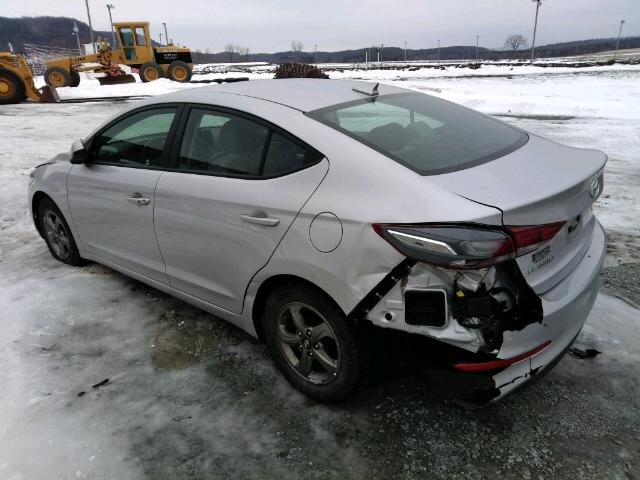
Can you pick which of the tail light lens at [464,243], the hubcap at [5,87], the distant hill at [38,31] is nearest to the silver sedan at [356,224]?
the tail light lens at [464,243]

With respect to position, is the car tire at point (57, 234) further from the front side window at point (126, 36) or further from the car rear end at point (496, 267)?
the front side window at point (126, 36)

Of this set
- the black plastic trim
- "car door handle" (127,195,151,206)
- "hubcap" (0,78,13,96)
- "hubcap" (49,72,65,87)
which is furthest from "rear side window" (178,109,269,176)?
"hubcap" (49,72,65,87)

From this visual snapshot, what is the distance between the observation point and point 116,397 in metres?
2.68

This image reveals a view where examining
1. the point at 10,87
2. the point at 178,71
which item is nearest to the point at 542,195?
the point at 10,87

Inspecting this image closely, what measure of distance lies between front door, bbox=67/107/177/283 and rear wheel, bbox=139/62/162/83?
24.2m

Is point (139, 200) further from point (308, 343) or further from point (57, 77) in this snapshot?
point (57, 77)

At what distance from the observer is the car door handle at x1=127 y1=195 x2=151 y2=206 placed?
3.11 metres

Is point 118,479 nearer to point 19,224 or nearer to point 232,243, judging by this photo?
point 232,243

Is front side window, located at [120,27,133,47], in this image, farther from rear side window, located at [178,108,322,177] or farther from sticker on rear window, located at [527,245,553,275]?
sticker on rear window, located at [527,245,553,275]

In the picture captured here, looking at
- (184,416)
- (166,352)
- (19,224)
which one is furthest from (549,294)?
(19,224)

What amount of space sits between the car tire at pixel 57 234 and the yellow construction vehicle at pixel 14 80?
17.7m

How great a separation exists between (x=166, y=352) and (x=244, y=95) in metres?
1.68

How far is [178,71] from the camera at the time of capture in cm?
2661

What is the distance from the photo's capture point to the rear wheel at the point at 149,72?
25323 mm
